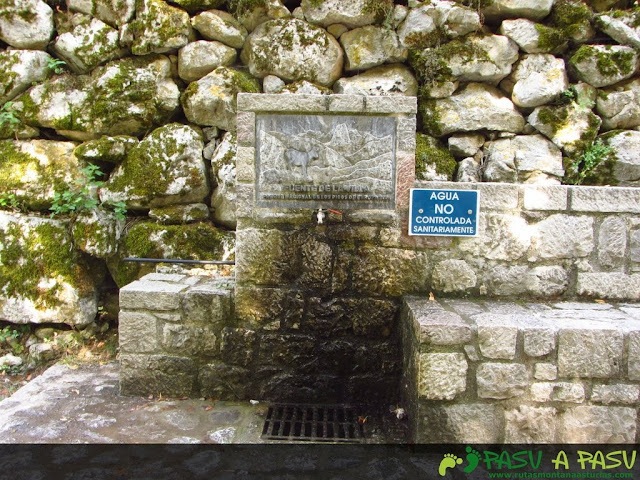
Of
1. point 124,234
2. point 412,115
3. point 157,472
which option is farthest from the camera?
point 124,234

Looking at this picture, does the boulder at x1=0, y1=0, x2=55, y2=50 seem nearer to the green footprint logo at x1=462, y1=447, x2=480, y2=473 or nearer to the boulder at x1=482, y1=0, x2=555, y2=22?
the boulder at x1=482, y1=0, x2=555, y2=22

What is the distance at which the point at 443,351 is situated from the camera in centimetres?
239

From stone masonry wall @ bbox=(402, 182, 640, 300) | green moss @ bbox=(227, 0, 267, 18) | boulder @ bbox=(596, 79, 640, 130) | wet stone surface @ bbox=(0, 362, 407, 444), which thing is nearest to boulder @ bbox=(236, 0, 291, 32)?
green moss @ bbox=(227, 0, 267, 18)

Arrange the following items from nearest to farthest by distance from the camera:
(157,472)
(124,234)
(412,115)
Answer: (157,472)
(412,115)
(124,234)

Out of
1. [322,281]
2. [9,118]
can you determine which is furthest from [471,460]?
[9,118]

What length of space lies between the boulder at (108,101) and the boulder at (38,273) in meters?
0.96

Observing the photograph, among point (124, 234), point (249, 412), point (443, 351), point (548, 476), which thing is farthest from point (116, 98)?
point (548, 476)

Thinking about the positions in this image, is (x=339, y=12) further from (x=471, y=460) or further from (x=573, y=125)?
(x=471, y=460)

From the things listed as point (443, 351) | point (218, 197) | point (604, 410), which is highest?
point (218, 197)

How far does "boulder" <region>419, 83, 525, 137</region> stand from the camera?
431cm

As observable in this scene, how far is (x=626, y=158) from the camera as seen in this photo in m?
4.22

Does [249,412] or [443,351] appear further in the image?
[249,412]

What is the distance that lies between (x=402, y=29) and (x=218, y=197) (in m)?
2.35

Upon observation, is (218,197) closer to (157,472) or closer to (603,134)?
(157,472)
